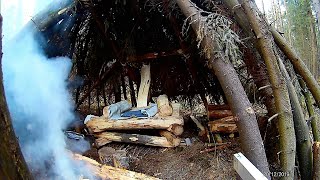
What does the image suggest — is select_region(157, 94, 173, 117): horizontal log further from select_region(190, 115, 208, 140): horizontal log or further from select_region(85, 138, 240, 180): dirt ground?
select_region(190, 115, 208, 140): horizontal log

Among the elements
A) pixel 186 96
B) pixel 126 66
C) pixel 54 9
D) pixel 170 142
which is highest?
pixel 54 9

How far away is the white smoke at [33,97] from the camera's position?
3.31 meters

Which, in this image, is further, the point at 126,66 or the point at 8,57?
the point at 126,66

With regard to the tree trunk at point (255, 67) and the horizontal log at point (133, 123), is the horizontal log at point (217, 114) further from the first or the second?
the tree trunk at point (255, 67)

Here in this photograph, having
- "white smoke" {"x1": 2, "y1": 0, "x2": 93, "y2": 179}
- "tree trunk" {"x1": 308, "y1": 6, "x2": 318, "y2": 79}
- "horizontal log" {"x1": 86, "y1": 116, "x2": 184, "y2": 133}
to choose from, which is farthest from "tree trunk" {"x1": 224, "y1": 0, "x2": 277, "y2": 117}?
"tree trunk" {"x1": 308, "y1": 6, "x2": 318, "y2": 79}

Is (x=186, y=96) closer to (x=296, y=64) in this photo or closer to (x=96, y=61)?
(x=96, y=61)

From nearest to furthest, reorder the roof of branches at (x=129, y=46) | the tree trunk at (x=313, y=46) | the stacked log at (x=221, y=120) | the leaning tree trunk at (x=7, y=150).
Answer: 1. the leaning tree trunk at (x=7, y=150)
2. the stacked log at (x=221, y=120)
3. the roof of branches at (x=129, y=46)
4. the tree trunk at (x=313, y=46)

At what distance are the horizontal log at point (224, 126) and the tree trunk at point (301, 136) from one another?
0.86 m

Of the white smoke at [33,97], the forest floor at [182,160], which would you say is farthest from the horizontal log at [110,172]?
the forest floor at [182,160]

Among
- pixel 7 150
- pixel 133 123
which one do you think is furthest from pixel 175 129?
pixel 7 150

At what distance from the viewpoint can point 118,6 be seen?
16.3 feet

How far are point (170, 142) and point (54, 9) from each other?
8.03ft

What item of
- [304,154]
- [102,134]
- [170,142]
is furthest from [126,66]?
[304,154]

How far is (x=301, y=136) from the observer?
12.3ft
